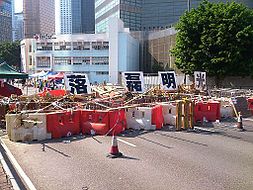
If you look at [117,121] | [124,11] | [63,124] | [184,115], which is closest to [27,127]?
[63,124]

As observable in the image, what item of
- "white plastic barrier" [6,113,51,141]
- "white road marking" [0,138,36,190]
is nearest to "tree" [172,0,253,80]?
"white plastic barrier" [6,113,51,141]

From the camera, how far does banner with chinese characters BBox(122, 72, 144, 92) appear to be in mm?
19422

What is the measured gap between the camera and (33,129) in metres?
12.9

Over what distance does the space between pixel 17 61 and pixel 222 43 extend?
9394 centimetres

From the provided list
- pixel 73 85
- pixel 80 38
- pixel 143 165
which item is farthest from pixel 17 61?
pixel 143 165

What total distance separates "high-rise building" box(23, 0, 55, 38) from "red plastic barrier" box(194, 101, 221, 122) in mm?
139110

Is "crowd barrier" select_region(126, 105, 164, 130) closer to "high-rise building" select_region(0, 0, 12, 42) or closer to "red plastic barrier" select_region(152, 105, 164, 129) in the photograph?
"red plastic barrier" select_region(152, 105, 164, 129)

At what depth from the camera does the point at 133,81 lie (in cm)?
1958

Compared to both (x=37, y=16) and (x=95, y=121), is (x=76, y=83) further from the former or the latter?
(x=37, y=16)

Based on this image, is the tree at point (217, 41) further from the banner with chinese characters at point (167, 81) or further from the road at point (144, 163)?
the road at point (144, 163)

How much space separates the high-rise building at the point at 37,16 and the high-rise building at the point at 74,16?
5986 millimetres

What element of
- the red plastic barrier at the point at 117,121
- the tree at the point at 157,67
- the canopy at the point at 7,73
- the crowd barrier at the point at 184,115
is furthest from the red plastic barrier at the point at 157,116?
the tree at the point at 157,67

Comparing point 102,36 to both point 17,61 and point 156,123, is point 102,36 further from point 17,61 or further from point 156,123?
point 156,123

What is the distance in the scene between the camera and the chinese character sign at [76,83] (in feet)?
57.0
